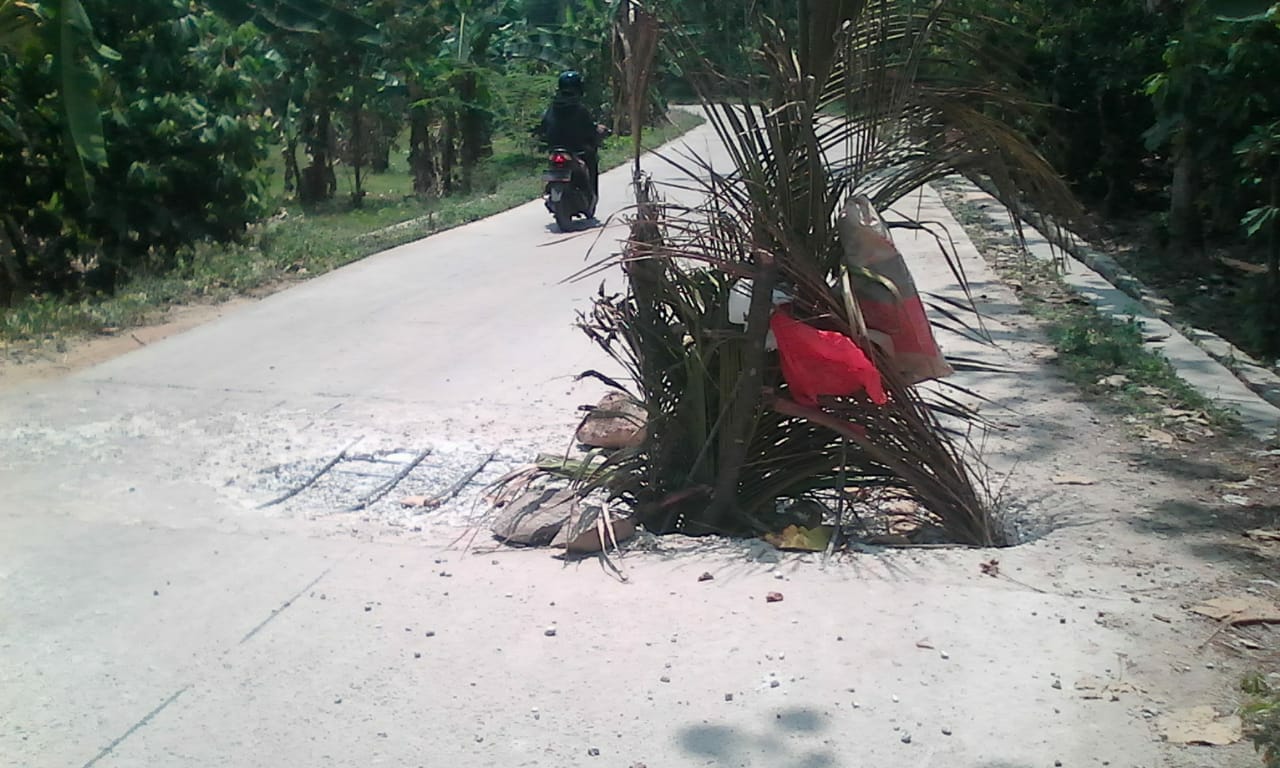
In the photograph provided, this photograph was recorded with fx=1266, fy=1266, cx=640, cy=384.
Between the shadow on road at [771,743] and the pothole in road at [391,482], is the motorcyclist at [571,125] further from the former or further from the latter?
the shadow on road at [771,743]

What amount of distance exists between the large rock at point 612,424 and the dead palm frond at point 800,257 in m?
0.51

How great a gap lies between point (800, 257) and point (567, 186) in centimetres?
965

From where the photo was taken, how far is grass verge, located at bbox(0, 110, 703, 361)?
8797mm

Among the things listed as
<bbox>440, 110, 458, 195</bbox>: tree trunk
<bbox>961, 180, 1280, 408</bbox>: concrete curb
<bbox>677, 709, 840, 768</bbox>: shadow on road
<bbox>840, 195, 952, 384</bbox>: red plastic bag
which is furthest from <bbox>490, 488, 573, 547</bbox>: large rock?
<bbox>440, 110, 458, 195</bbox>: tree trunk

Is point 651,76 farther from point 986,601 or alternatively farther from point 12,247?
point 12,247

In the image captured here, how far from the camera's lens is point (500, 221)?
15664 millimetres

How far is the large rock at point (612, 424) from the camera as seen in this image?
19.6 ft

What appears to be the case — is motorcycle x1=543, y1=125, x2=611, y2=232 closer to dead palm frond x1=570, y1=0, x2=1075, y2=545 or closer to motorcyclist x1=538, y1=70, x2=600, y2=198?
motorcyclist x1=538, y1=70, x2=600, y2=198

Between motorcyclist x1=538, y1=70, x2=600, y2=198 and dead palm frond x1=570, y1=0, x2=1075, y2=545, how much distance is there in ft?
30.9

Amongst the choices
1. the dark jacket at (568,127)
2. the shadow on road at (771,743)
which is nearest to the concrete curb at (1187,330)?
the shadow on road at (771,743)

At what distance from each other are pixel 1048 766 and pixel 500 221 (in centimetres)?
Result: 1300

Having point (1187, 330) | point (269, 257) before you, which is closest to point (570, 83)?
point (269, 257)

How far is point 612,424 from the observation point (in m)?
6.06

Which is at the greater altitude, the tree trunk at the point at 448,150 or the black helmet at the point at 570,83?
the black helmet at the point at 570,83
